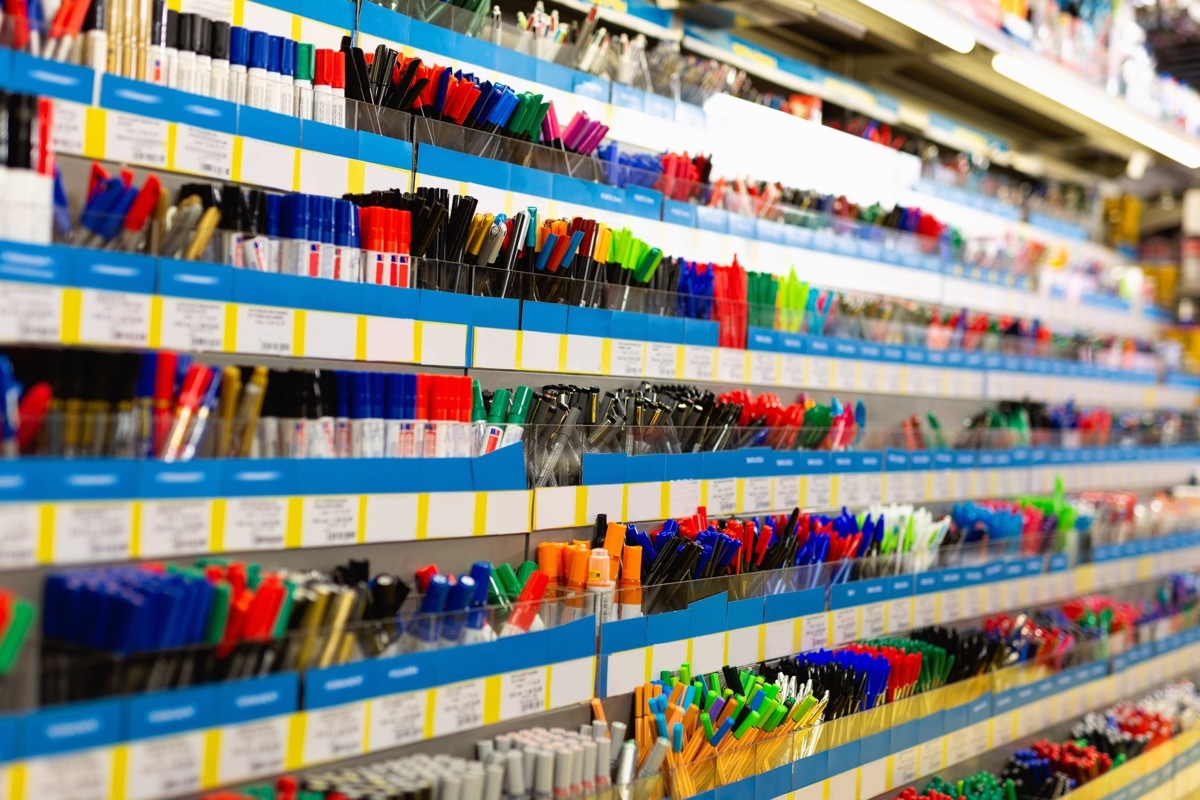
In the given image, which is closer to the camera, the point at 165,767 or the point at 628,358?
the point at 165,767

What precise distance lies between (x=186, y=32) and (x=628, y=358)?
144cm

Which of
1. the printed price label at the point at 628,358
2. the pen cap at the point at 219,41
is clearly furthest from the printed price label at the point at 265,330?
the printed price label at the point at 628,358

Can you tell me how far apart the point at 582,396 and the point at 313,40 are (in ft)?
3.55

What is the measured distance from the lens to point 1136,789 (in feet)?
14.4

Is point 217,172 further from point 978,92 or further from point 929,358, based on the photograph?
point 978,92

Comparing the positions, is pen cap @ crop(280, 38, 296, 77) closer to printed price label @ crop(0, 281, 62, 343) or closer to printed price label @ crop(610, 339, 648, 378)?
printed price label @ crop(0, 281, 62, 343)

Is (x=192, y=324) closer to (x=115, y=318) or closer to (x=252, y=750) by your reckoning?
(x=115, y=318)

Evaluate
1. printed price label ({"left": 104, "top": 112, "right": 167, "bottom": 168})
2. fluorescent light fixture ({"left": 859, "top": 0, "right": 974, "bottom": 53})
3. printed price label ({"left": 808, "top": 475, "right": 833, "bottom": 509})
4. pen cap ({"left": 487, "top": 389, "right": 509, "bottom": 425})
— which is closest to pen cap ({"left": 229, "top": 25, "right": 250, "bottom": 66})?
printed price label ({"left": 104, "top": 112, "right": 167, "bottom": 168})

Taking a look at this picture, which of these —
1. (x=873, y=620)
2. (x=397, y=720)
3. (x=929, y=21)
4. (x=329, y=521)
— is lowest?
(x=873, y=620)

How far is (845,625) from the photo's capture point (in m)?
3.69

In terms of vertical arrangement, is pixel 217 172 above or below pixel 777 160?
below

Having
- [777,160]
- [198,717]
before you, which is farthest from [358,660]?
→ [777,160]

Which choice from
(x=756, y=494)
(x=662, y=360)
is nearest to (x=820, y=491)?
(x=756, y=494)

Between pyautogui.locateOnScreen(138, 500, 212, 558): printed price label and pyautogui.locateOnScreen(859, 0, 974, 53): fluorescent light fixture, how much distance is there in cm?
264
